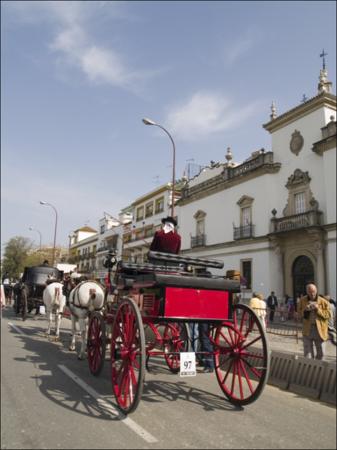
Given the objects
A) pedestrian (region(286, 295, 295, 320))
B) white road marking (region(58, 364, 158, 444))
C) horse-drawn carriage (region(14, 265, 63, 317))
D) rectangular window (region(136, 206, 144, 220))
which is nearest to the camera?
white road marking (region(58, 364, 158, 444))

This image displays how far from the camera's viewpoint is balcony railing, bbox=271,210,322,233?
22.2 m

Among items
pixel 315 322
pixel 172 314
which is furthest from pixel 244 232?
pixel 172 314

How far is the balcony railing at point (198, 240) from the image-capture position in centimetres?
3244

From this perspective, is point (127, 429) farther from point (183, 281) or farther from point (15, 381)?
point (15, 381)

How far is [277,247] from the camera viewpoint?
82.0ft

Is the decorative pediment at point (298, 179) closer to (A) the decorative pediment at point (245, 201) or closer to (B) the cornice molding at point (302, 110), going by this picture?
(A) the decorative pediment at point (245, 201)

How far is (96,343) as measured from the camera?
7.10 m

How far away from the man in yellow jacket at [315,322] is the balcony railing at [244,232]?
19.1 meters

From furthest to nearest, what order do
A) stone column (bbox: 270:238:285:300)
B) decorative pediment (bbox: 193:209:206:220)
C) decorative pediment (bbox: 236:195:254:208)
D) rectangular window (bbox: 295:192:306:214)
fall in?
1. decorative pediment (bbox: 193:209:206:220)
2. decorative pediment (bbox: 236:195:254:208)
3. stone column (bbox: 270:238:285:300)
4. rectangular window (bbox: 295:192:306:214)

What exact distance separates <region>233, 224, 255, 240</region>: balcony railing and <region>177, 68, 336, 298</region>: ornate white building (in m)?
0.06

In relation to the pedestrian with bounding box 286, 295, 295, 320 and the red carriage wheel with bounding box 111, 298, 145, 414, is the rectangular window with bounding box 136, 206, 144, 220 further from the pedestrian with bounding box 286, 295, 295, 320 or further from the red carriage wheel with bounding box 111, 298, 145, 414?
the red carriage wheel with bounding box 111, 298, 145, 414

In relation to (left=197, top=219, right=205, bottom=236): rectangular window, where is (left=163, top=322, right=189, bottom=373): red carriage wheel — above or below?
below

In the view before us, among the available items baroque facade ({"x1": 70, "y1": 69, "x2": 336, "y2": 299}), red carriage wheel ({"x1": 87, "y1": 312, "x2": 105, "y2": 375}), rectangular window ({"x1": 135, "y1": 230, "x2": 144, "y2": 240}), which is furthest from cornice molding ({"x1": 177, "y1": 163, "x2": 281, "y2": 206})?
red carriage wheel ({"x1": 87, "y1": 312, "x2": 105, "y2": 375})

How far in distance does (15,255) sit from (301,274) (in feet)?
149
